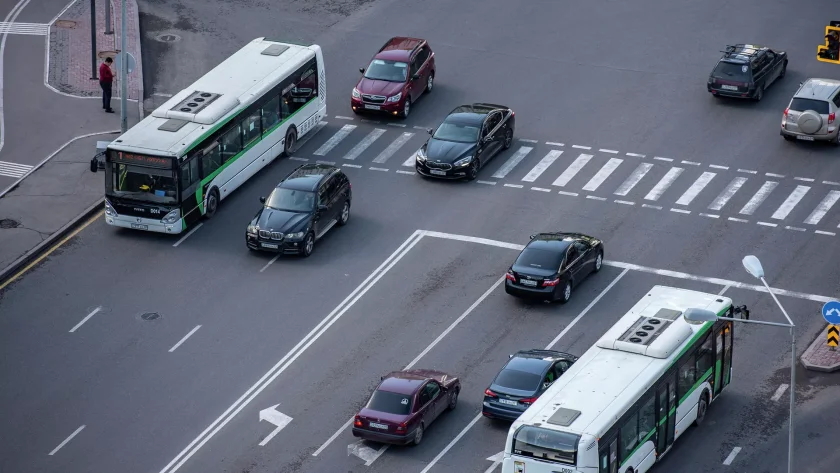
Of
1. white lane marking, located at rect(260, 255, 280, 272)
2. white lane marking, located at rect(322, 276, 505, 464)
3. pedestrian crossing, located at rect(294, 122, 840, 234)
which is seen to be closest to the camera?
white lane marking, located at rect(322, 276, 505, 464)

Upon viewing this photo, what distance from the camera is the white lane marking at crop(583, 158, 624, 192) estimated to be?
52.4 m

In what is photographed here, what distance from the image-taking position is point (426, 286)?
4669 centimetres

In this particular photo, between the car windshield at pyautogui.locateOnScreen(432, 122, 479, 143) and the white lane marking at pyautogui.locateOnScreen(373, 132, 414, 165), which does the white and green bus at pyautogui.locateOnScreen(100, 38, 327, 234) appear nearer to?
the white lane marking at pyautogui.locateOnScreen(373, 132, 414, 165)

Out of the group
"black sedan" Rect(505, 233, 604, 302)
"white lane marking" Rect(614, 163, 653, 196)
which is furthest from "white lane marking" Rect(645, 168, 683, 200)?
"black sedan" Rect(505, 233, 604, 302)

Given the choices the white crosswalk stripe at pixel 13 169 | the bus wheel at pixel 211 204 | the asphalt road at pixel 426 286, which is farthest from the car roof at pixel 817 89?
the white crosswalk stripe at pixel 13 169

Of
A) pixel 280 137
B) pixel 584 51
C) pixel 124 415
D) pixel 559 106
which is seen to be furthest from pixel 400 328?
pixel 584 51

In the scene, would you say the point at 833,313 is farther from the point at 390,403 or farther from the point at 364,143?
the point at 364,143

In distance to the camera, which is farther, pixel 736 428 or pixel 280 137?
pixel 280 137

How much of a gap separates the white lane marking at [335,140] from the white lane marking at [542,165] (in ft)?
24.2

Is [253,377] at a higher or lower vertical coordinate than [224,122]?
lower

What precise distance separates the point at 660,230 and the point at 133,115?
67.4 feet

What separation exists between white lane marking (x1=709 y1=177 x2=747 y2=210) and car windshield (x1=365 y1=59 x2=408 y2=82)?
42.8 ft

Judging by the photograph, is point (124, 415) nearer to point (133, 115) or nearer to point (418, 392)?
point (418, 392)

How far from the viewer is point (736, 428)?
39.5 meters
